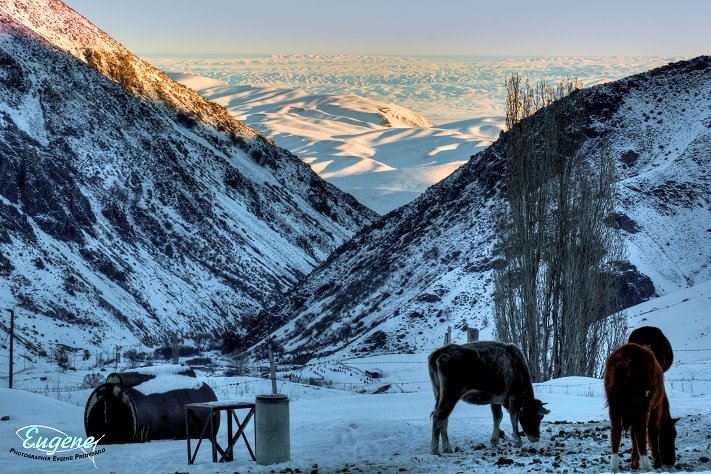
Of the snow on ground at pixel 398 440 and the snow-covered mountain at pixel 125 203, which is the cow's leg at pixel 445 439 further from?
the snow-covered mountain at pixel 125 203

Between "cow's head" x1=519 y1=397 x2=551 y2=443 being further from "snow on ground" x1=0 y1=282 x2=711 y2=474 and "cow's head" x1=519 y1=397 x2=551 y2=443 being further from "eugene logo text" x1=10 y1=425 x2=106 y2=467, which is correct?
"eugene logo text" x1=10 y1=425 x2=106 y2=467

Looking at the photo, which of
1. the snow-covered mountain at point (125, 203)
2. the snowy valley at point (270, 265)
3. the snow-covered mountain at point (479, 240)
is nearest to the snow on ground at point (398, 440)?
the snowy valley at point (270, 265)

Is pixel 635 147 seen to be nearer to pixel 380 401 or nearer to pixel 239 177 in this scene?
pixel 380 401

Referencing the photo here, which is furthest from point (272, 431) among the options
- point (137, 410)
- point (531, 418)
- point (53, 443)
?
point (53, 443)

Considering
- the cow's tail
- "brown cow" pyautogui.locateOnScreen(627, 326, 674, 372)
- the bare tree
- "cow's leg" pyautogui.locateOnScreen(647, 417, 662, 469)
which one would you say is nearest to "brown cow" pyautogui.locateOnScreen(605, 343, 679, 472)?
"cow's leg" pyautogui.locateOnScreen(647, 417, 662, 469)

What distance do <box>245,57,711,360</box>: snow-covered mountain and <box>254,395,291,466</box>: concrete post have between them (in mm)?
40663

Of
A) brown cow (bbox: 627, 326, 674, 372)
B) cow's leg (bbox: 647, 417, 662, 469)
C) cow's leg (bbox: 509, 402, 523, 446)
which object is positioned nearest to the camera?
cow's leg (bbox: 647, 417, 662, 469)

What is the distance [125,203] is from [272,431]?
294 feet

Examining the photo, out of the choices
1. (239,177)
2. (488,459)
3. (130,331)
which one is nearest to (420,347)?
(130,331)

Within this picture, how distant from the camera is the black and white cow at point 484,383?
18.6 meters

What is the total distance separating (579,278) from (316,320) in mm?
37967

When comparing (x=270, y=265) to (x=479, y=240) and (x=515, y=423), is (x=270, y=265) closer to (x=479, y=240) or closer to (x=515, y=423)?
(x=479, y=240)

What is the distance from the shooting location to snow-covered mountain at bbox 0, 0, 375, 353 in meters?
87.1

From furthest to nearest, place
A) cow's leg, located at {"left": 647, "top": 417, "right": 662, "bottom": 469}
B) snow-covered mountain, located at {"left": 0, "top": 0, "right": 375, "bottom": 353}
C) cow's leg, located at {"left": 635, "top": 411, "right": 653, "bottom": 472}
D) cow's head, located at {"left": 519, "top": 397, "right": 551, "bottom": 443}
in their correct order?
snow-covered mountain, located at {"left": 0, "top": 0, "right": 375, "bottom": 353}, cow's head, located at {"left": 519, "top": 397, "right": 551, "bottom": 443}, cow's leg, located at {"left": 647, "top": 417, "right": 662, "bottom": 469}, cow's leg, located at {"left": 635, "top": 411, "right": 653, "bottom": 472}
